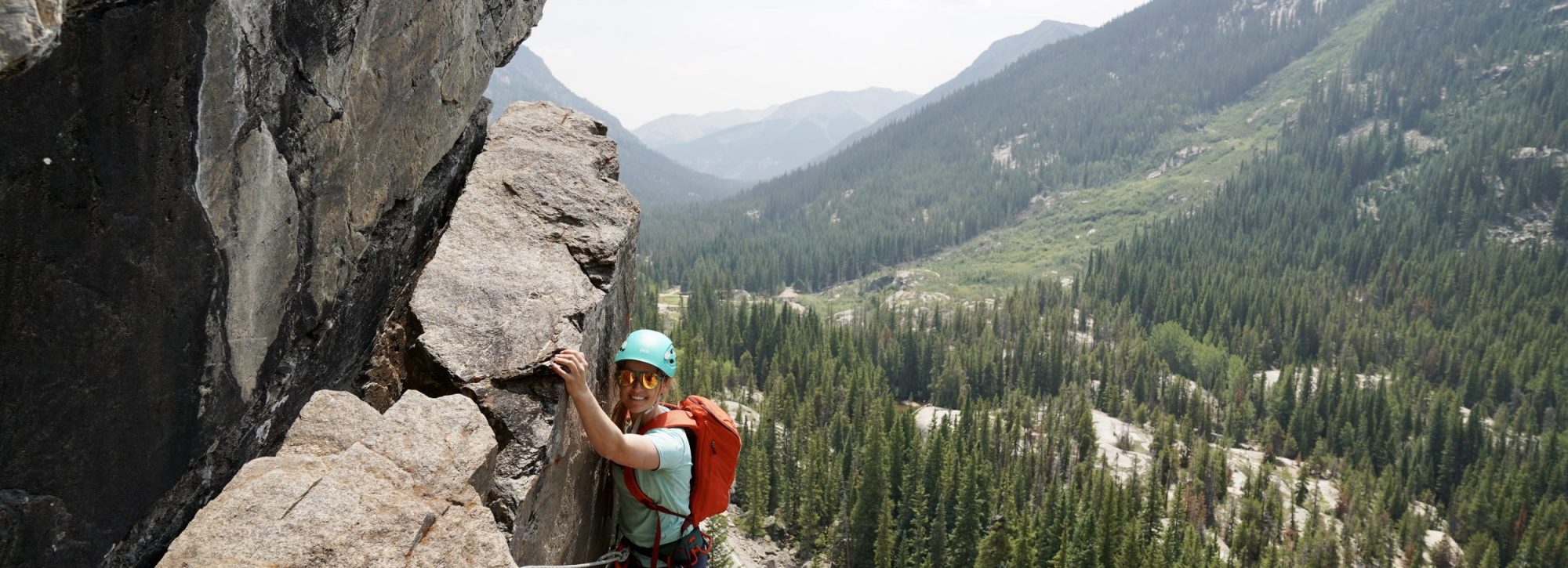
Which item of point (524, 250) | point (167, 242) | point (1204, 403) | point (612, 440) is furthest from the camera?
point (1204, 403)

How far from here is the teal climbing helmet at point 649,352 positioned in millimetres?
10211

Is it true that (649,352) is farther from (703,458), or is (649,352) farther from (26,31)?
(26,31)

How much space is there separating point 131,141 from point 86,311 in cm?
130

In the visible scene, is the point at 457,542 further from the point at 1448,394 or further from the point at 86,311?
the point at 1448,394

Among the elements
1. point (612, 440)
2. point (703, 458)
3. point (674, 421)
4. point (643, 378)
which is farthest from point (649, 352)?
point (703, 458)

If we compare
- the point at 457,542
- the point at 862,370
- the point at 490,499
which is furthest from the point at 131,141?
the point at 862,370

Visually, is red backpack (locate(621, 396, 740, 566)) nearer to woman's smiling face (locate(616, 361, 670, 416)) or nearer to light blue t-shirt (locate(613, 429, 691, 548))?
light blue t-shirt (locate(613, 429, 691, 548))

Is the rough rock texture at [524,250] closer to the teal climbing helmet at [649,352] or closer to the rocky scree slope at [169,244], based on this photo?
the teal climbing helmet at [649,352]

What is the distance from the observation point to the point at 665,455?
975cm

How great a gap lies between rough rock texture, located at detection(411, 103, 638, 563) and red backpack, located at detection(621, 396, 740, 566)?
4.01ft

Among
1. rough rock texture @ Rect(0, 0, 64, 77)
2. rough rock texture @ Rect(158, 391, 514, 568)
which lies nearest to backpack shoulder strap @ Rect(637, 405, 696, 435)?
rough rock texture @ Rect(158, 391, 514, 568)

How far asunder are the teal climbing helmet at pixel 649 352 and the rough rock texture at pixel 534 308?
1012 mm

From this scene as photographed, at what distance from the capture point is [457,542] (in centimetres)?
796

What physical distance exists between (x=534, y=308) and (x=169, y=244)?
4.52 m
